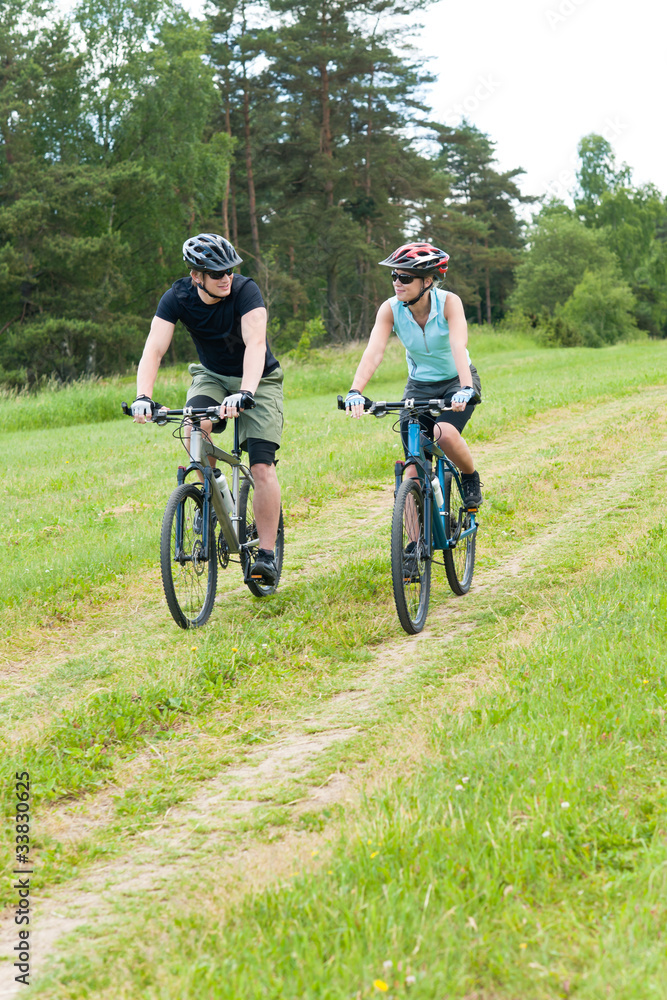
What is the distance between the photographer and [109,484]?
34.6ft

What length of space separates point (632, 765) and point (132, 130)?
3927cm

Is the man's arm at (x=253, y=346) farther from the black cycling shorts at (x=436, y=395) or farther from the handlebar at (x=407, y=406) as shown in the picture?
the black cycling shorts at (x=436, y=395)

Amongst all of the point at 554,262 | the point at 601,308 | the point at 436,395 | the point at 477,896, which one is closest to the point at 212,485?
the point at 436,395

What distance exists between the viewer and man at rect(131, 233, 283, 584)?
5.13 m

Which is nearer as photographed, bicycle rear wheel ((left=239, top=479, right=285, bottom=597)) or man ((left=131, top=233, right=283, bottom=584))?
man ((left=131, top=233, right=283, bottom=584))

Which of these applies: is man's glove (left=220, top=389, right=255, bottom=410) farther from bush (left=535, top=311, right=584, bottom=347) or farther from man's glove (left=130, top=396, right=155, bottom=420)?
bush (left=535, top=311, right=584, bottom=347)

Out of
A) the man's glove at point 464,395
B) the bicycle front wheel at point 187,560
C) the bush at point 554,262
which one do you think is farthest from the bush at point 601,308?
the bicycle front wheel at point 187,560

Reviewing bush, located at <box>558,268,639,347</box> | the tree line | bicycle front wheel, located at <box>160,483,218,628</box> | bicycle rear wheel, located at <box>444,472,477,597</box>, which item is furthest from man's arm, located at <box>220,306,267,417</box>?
bush, located at <box>558,268,639,347</box>

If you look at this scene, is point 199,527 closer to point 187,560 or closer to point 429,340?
point 187,560

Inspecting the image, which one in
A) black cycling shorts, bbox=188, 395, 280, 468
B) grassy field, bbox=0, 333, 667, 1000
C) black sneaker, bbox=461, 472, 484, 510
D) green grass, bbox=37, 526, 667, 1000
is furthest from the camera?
black sneaker, bbox=461, 472, 484, 510

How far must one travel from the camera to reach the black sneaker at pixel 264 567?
570 cm

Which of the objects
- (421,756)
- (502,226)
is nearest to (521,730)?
(421,756)

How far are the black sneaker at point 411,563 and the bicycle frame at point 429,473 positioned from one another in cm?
11

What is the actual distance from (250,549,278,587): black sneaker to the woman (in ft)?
3.48
